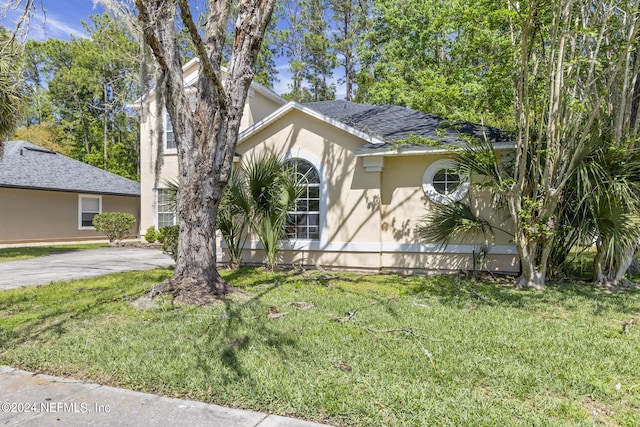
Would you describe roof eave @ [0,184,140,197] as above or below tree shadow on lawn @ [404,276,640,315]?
above

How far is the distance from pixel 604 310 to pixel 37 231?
69.3 ft

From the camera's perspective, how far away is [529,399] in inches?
124

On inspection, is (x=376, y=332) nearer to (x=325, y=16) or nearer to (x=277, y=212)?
(x=277, y=212)

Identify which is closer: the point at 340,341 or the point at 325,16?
the point at 340,341

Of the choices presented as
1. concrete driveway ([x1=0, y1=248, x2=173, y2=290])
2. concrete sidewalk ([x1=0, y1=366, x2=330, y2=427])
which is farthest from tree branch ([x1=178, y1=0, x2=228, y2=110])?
concrete driveway ([x1=0, y1=248, x2=173, y2=290])

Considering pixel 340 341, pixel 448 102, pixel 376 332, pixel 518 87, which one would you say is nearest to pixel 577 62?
pixel 518 87

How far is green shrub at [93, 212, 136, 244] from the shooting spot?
56.6 feet

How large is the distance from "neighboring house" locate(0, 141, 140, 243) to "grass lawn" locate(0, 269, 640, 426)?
42.7 ft

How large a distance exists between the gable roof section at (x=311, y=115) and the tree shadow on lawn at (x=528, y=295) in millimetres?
3441

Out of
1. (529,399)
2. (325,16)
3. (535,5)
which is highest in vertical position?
(325,16)

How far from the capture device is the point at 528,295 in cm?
698

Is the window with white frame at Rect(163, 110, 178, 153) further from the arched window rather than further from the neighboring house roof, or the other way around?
the arched window

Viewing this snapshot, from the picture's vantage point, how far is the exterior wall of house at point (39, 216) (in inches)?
675

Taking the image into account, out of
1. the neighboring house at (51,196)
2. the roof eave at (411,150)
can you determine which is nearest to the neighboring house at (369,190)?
the roof eave at (411,150)
